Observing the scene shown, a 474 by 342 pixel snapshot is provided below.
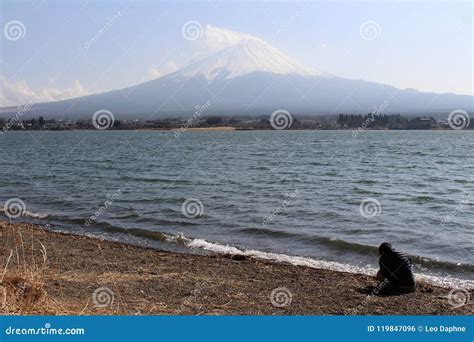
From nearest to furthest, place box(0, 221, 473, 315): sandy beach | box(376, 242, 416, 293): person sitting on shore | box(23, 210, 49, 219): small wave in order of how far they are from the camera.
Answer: box(0, 221, 473, 315): sandy beach
box(376, 242, 416, 293): person sitting on shore
box(23, 210, 49, 219): small wave

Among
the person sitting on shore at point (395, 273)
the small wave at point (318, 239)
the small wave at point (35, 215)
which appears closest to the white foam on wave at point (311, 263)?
the person sitting on shore at point (395, 273)

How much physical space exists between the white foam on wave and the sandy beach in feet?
2.16

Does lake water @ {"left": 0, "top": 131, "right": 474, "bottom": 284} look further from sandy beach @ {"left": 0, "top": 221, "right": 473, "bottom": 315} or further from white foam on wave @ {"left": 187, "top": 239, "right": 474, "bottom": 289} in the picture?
sandy beach @ {"left": 0, "top": 221, "right": 473, "bottom": 315}

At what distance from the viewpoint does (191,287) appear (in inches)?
418

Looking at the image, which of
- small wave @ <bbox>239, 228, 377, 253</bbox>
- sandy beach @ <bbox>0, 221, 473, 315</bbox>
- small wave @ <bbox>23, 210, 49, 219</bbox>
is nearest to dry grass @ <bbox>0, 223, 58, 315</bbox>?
sandy beach @ <bbox>0, 221, 473, 315</bbox>

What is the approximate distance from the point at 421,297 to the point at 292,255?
15.9 ft

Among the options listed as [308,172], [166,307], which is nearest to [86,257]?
[166,307]

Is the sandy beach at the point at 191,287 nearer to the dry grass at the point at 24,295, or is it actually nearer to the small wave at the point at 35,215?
the dry grass at the point at 24,295

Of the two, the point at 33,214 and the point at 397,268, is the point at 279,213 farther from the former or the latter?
the point at 397,268

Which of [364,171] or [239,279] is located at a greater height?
[364,171]

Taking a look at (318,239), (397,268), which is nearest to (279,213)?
(318,239)

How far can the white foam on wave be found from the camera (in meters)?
12.0

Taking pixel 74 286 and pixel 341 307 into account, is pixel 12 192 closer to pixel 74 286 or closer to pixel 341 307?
pixel 74 286

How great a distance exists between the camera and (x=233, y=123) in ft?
562
